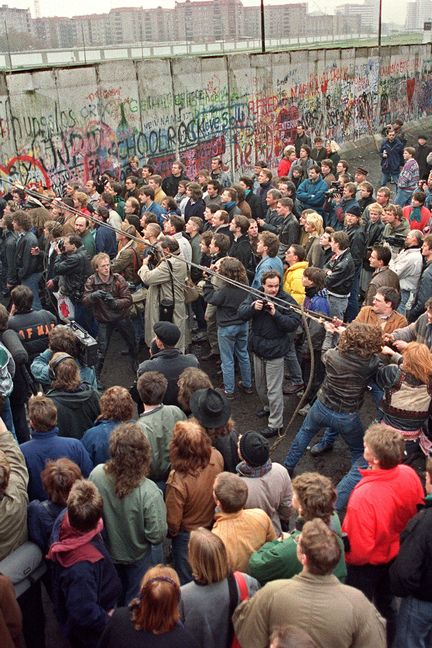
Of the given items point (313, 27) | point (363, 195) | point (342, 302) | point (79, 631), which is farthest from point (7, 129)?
point (313, 27)

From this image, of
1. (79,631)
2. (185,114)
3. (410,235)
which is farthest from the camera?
(185,114)

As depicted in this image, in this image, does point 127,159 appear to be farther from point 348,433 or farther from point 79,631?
point 79,631

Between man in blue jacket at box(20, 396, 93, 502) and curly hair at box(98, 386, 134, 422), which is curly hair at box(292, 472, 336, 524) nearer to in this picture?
curly hair at box(98, 386, 134, 422)

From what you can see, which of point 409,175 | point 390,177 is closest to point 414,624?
point 409,175

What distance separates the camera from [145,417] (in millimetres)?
4660

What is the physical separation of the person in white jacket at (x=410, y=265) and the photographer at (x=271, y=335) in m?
1.88

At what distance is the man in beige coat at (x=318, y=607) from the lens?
2.82 m

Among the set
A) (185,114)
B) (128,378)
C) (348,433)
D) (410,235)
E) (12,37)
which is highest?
(12,37)

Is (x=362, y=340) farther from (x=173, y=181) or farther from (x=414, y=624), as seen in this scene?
(x=173, y=181)

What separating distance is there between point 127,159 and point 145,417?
35.5 ft

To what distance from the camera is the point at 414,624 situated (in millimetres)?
3676

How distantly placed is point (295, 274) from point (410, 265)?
1.44 metres

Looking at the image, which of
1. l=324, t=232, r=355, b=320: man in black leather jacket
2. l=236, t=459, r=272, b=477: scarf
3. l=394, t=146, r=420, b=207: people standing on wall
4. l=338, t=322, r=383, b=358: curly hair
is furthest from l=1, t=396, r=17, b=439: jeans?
l=394, t=146, r=420, b=207: people standing on wall

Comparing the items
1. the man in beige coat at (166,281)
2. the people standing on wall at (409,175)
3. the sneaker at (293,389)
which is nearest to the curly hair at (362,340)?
the sneaker at (293,389)
